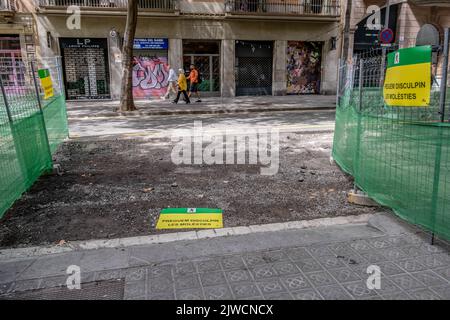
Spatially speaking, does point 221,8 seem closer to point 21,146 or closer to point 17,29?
point 17,29

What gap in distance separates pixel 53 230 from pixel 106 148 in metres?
4.63

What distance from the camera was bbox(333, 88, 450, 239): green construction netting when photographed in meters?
3.88

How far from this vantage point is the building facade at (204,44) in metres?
20.5

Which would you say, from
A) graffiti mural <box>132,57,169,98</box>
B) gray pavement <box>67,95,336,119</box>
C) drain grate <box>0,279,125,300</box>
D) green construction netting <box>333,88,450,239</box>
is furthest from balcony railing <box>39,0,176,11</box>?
drain grate <box>0,279,125,300</box>

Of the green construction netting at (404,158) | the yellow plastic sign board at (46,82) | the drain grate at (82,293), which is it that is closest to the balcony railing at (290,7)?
the yellow plastic sign board at (46,82)

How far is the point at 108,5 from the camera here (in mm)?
20766

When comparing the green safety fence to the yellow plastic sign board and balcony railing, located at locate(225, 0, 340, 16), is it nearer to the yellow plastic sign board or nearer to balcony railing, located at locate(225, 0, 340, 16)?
the yellow plastic sign board

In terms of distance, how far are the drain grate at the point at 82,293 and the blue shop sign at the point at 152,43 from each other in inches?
773

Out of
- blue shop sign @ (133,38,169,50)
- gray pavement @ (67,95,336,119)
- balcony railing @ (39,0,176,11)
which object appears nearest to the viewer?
gray pavement @ (67,95,336,119)

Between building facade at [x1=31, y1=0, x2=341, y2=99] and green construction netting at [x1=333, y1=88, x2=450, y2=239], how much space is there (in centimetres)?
1727

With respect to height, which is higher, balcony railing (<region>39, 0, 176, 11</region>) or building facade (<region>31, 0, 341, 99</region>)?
balcony railing (<region>39, 0, 176, 11</region>)

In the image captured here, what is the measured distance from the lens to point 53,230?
4523mm

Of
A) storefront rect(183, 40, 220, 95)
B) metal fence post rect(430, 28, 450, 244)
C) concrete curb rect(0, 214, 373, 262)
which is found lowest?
concrete curb rect(0, 214, 373, 262)
